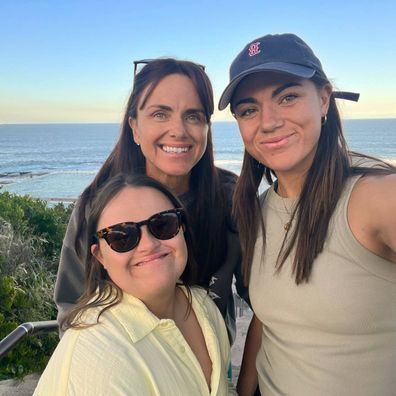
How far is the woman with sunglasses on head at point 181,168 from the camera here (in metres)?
2.66

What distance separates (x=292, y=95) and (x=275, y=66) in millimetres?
160

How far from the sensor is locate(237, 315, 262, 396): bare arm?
7.72 ft

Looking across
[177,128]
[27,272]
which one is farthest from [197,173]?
[27,272]

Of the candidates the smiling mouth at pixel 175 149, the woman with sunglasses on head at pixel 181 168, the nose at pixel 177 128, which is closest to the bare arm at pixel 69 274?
the woman with sunglasses on head at pixel 181 168

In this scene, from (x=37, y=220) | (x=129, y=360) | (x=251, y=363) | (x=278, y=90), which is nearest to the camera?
(x=129, y=360)

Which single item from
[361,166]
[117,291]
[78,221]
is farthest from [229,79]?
[78,221]

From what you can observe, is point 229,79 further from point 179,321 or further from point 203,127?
point 179,321

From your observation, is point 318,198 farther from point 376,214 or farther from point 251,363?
point 251,363

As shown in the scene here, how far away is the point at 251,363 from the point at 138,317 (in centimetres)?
94

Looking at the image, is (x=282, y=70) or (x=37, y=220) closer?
(x=282, y=70)

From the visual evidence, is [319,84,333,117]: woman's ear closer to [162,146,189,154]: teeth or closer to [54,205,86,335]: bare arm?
[162,146,189,154]: teeth

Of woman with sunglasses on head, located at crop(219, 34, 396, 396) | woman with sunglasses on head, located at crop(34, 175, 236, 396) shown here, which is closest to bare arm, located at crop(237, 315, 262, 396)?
woman with sunglasses on head, located at crop(219, 34, 396, 396)

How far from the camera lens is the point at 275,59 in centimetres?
191

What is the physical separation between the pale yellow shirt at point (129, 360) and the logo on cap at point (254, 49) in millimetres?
1248
